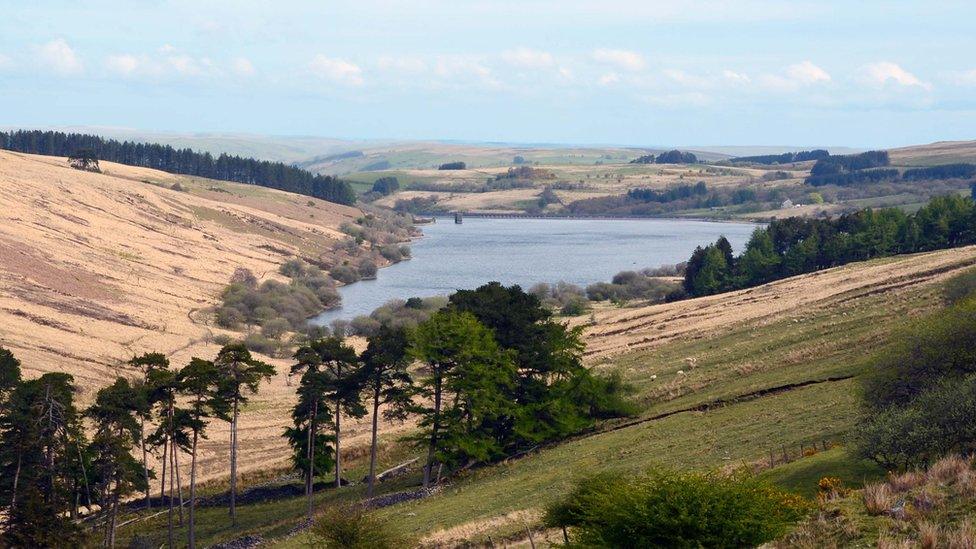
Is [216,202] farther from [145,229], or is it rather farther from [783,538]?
[783,538]

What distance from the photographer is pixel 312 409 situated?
41469 millimetres

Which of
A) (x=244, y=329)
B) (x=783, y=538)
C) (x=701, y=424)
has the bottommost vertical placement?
(x=244, y=329)

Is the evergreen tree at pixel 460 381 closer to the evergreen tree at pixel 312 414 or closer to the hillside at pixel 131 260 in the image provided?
the evergreen tree at pixel 312 414

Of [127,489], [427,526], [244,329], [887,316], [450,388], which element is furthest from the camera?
[244,329]

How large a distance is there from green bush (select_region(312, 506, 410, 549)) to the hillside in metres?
25.3

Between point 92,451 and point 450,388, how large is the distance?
43.5 ft

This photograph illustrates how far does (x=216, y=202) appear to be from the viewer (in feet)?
531

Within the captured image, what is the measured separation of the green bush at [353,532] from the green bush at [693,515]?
5.96 m

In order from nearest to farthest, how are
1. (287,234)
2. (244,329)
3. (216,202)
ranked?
(244,329) < (287,234) < (216,202)

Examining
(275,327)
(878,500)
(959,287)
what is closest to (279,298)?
(275,327)

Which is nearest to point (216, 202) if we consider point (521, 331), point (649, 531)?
point (521, 331)

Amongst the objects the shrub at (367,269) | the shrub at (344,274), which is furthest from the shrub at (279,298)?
the shrub at (367,269)

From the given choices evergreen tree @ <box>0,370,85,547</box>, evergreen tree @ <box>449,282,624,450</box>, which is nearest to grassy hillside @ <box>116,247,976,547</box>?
evergreen tree @ <box>449,282,624,450</box>

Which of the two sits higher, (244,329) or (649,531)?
(649,531)
